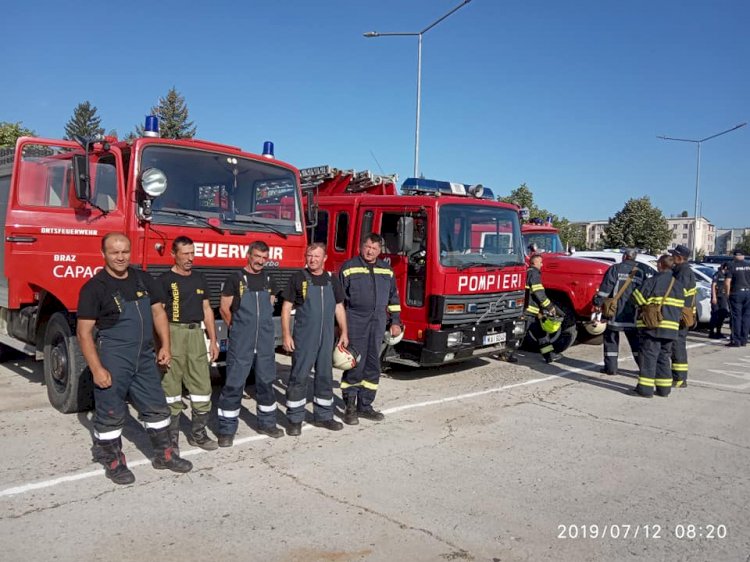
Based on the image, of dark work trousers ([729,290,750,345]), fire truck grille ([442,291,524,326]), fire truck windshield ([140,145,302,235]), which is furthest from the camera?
dark work trousers ([729,290,750,345])

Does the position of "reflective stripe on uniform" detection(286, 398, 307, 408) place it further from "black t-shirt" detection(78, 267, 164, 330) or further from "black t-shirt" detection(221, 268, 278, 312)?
"black t-shirt" detection(78, 267, 164, 330)

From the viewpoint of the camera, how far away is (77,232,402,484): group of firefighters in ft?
13.5

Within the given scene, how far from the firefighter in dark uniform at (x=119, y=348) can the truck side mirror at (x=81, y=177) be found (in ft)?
5.09

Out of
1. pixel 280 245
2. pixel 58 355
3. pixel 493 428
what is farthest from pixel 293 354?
pixel 58 355

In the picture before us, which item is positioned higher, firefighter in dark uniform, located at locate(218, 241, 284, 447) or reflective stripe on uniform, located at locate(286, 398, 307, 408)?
firefighter in dark uniform, located at locate(218, 241, 284, 447)

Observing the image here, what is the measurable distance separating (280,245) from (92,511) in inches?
137

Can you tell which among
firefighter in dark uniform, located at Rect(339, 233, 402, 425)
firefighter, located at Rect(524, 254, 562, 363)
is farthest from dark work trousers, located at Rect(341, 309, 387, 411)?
firefighter, located at Rect(524, 254, 562, 363)

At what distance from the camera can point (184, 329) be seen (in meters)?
4.78

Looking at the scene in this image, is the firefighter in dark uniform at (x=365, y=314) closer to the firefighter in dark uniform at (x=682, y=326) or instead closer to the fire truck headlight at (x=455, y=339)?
the fire truck headlight at (x=455, y=339)

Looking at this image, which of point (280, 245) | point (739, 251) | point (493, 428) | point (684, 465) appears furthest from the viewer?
point (739, 251)

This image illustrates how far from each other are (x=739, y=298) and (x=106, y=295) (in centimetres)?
1227

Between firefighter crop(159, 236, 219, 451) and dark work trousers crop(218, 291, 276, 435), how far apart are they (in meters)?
0.21

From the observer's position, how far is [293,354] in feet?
18.0

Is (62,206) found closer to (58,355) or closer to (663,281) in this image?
(58,355)
